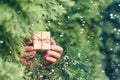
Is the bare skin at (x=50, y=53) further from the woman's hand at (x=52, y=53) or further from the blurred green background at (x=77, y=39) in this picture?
the blurred green background at (x=77, y=39)

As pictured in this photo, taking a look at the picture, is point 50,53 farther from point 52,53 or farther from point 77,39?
point 77,39

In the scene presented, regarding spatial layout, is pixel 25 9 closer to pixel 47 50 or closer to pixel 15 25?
pixel 15 25

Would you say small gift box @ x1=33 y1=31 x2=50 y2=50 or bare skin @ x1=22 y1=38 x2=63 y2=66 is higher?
small gift box @ x1=33 y1=31 x2=50 y2=50

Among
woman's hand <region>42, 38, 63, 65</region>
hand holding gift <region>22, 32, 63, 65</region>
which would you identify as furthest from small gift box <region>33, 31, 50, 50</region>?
woman's hand <region>42, 38, 63, 65</region>

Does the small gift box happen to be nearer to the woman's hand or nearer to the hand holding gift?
the hand holding gift

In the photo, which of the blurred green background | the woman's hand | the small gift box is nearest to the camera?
the blurred green background

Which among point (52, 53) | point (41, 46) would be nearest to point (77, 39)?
point (52, 53)

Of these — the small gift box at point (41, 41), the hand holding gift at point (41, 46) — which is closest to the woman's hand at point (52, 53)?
the hand holding gift at point (41, 46)

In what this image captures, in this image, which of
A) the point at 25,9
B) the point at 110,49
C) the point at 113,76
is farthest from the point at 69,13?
the point at 25,9
